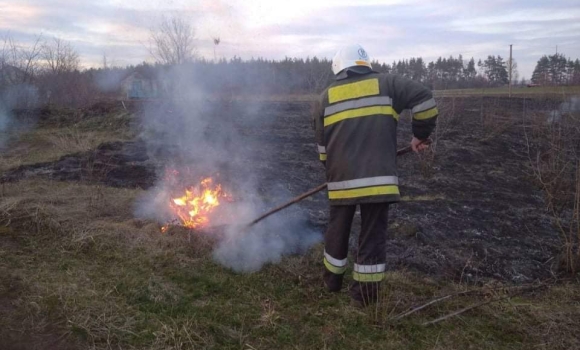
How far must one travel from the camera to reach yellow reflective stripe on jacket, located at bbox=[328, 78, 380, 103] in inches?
133

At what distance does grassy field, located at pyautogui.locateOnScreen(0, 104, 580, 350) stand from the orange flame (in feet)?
1.09

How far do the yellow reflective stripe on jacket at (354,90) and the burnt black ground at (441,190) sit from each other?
173 cm

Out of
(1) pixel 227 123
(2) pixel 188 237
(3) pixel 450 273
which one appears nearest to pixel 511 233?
(3) pixel 450 273

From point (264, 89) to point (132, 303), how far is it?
48.9ft

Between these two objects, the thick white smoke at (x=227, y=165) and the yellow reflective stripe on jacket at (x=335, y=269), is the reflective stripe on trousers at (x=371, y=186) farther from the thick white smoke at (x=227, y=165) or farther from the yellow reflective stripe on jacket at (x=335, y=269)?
the thick white smoke at (x=227, y=165)

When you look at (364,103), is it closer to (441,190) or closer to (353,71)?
(353,71)

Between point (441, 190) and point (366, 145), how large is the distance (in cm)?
516

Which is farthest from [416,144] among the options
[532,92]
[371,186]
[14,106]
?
[532,92]

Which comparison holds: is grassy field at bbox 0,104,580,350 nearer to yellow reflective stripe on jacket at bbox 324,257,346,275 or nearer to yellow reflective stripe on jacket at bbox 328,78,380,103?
yellow reflective stripe on jacket at bbox 324,257,346,275

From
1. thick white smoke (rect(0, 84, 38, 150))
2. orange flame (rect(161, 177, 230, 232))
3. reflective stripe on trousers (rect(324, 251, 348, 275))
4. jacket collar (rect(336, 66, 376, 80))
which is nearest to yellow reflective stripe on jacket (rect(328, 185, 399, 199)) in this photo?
reflective stripe on trousers (rect(324, 251, 348, 275))

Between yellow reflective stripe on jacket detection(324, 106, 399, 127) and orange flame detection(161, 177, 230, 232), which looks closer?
yellow reflective stripe on jacket detection(324, 106, 399, 127)

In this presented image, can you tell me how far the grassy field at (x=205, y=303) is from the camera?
3076 mm

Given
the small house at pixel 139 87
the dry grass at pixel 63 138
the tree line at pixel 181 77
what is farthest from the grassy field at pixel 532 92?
the small house at pixel 139 87

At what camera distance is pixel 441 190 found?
26.2ft
